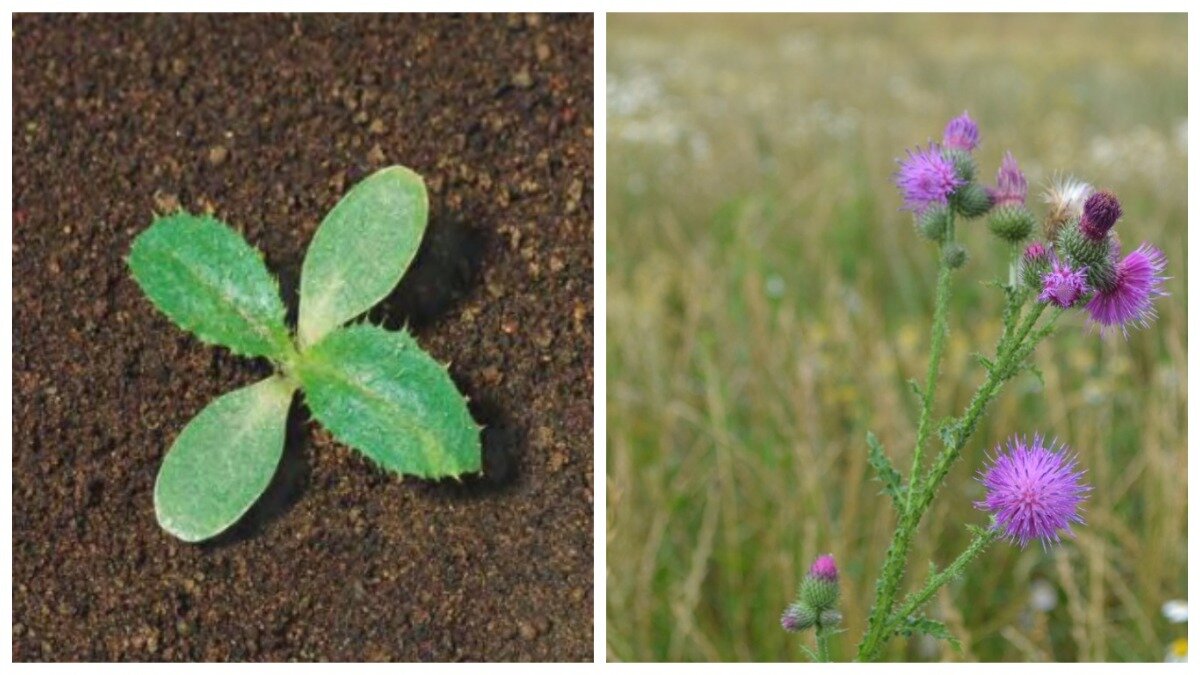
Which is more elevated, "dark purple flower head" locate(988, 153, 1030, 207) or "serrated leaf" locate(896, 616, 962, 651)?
"dark purple flower head" locate(988, 153, 1030, 207)

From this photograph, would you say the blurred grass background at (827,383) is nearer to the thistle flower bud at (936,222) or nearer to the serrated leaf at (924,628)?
the thistle flower bud at (936,222)

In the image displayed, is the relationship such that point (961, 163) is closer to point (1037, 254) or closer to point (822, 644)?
point (1037, 254)

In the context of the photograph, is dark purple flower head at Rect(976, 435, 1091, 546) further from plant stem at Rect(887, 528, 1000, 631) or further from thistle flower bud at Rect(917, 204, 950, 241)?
thistle flower bud at Rect(917, 204, 950, 241)

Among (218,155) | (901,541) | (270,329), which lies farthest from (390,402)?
(901,541)

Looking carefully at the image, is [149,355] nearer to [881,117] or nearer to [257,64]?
[257,64]

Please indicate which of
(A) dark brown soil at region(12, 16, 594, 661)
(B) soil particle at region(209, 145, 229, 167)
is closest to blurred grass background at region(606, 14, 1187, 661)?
(A) dark brown soil at region(12, 16, 594, 661)

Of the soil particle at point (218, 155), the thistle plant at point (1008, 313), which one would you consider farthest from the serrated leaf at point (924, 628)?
the soil particle at point (218, 155)
